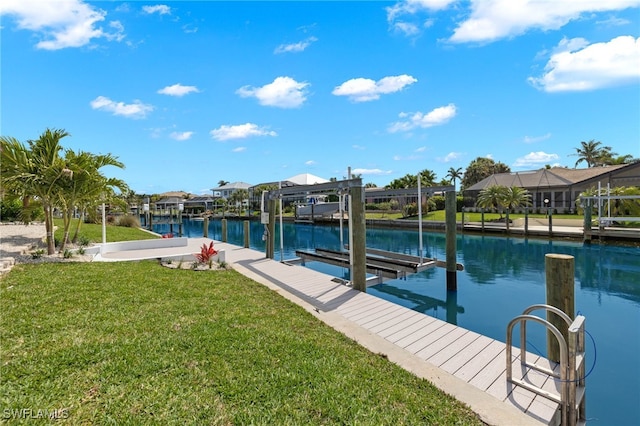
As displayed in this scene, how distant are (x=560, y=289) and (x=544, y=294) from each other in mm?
6891

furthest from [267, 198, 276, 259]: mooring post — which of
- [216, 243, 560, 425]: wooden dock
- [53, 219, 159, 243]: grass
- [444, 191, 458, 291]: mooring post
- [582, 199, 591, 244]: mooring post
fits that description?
[582, 199, 591, 244]: mooring post

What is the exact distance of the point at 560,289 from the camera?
404 centimetres

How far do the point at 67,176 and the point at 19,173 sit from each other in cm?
108

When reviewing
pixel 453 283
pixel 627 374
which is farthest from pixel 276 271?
pixel 627 374

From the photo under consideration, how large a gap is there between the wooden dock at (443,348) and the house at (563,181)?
32972 mm

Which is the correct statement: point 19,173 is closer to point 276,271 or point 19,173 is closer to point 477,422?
point 276,271

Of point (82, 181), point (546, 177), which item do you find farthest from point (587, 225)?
point (82, 181)

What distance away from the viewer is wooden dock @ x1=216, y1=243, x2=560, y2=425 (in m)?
3.30

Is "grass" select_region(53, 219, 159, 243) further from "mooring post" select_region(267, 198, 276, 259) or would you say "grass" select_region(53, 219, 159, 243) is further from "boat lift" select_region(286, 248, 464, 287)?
"boat lift" select_region(286, 248, 464, 287)

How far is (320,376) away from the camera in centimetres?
343

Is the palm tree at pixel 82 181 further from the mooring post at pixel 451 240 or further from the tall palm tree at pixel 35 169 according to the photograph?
the mooring post at pixel 451 240

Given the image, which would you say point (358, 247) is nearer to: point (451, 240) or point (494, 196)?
point (451, 240)

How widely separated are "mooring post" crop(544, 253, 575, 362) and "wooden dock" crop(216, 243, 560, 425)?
1.49 feet

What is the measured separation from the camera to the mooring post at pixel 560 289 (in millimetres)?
3998
